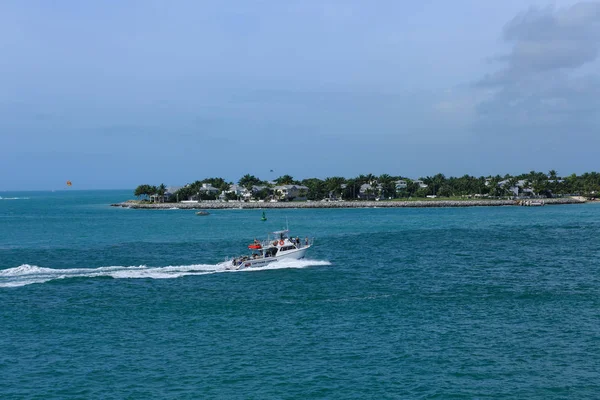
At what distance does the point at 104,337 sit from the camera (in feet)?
102

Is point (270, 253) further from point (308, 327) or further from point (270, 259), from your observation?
point (308, 327)

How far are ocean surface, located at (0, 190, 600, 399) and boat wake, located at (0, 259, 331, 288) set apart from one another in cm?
24

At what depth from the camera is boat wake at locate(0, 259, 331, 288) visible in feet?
158

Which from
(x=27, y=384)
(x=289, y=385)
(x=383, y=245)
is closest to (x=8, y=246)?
(x=383, y=245)

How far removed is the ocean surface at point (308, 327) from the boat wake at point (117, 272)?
9.6 inches

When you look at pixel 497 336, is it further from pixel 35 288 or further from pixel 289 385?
pixel 35 288

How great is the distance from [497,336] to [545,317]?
5375 millimetres

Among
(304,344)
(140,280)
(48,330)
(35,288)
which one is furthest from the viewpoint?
(140,280)

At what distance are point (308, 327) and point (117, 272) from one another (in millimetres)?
24314

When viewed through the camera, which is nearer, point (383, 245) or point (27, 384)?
point (27, 384)

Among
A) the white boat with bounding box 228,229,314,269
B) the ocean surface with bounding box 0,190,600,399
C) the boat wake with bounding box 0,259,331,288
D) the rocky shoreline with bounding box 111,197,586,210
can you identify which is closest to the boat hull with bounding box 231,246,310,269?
the white boat with bounding box 228,229,314,269

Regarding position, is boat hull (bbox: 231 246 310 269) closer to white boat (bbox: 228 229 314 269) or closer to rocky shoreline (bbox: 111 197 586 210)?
white boat (bbox: 228 229 314 269)

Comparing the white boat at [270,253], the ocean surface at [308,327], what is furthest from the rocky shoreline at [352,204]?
the white boat at [270,253]

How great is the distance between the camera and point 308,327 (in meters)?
32.6
